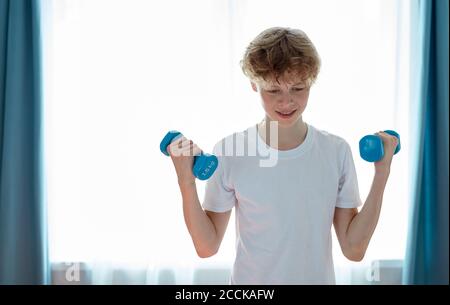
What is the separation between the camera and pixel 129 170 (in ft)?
8.98

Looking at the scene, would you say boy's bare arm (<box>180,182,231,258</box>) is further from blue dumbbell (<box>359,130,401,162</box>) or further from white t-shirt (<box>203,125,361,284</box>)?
blue dumbbell (<box>359,130,401,162</box>)

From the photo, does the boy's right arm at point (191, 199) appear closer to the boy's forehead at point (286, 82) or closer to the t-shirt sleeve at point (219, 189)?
the t-shirt sleeve at point (219, 189)

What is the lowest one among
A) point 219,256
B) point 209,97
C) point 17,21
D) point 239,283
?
point 219,256

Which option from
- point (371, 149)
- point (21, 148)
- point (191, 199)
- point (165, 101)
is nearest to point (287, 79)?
point (371, 149)

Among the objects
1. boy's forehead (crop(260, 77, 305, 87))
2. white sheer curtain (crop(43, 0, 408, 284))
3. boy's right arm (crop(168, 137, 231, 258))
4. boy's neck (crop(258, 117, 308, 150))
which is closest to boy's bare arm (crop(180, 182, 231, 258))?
boy's right arm (crop(168, 137, 231, 258))

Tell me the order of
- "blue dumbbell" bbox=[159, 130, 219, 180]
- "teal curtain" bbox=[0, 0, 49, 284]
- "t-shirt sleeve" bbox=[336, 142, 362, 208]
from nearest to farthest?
"blue dumbbell" bbox=[159, 130, 219, 180]
"t-shirt sleeve" bbox=[336, 142, 362, 208]
"teal curtain" bbox=[0, 0, 49, 284]

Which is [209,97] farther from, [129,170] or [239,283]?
[239,283]

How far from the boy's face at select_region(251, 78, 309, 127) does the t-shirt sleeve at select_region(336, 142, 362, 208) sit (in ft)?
0.64

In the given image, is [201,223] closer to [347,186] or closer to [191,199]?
[191,199]

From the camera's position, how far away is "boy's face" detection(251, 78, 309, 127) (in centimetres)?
138

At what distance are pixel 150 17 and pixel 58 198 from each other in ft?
3.50

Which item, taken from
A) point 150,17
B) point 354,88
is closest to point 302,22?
point 354,88

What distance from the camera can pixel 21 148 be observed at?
270 cm
